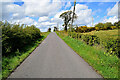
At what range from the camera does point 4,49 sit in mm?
7273

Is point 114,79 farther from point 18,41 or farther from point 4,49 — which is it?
point 18,41

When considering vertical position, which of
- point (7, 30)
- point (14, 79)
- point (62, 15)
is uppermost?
point (62, 15)

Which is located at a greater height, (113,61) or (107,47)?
(107,47)

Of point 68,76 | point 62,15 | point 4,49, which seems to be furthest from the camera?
point 62,15

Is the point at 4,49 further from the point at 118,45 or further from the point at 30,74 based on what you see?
the point at 118,45

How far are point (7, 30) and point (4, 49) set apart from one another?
1.55m

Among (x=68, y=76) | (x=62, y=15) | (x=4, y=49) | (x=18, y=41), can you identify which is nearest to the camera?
(x=68, y=76)

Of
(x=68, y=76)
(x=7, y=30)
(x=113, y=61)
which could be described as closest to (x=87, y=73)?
(x=68, y=76)

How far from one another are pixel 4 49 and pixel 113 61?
7813 mm

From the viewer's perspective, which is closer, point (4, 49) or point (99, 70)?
point (99, 70)

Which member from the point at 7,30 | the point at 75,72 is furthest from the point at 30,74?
the point at 7,30

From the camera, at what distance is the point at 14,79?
4395 millimetres

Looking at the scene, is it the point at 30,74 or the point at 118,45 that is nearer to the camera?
the point at 30,74

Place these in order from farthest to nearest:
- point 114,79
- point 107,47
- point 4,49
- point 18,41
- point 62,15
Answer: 1. point 62,15
2. point 18,41
3. point 107,47
4. point 4,49
5. point 114,79
